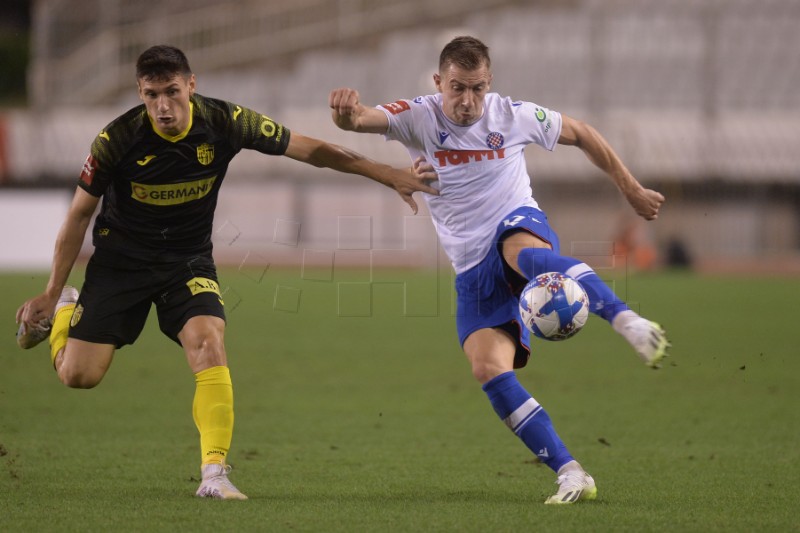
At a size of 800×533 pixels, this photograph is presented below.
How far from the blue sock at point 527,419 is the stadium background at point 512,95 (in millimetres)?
20704

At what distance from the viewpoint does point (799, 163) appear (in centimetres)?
2855

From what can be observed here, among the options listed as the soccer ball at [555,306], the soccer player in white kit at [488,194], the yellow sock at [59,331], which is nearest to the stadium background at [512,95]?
the yellow sock at [59,331]

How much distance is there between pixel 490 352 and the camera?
241 inches

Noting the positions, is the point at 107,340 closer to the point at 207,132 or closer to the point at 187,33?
the point at 207,132

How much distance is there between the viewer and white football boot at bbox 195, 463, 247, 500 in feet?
18.8

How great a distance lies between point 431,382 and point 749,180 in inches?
786

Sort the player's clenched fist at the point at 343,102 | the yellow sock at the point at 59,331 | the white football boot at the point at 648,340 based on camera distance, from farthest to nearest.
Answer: the yellow sock at the point at 59,331 → the player's clenched fist at the point at 343,102 → the white football boot at the point at 648,340

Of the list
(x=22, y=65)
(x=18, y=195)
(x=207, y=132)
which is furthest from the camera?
(x=22, y=65)

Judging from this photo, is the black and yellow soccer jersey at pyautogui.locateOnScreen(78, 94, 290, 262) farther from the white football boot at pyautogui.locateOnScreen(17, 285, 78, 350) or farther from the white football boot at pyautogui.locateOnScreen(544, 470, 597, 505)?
the white football boot at pyautogui.locateOnScreen(544, 470, 597, 505)

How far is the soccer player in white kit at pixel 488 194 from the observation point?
5941 millimetres

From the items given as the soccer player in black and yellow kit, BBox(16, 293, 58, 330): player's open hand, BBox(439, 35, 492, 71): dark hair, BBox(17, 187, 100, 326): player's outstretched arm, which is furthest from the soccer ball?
BBox(16, 293, 58, 330): player's open hand

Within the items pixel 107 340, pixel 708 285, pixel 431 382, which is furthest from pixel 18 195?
pixel 107 340

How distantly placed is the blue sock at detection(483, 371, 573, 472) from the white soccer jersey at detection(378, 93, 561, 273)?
74cm

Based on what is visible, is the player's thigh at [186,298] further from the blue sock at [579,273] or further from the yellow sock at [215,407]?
the blue sock at [579,273]
